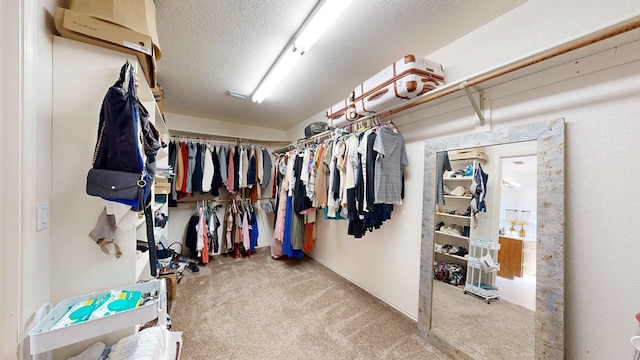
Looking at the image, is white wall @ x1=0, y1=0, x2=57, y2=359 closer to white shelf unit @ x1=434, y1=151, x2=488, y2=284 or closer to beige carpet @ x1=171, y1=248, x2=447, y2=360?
beige carpet @ x1=171, y1=248, x2=447, y2=360

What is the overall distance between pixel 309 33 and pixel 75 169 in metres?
1.46

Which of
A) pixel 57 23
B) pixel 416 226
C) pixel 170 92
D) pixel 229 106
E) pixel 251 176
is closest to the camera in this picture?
pixel 57 23

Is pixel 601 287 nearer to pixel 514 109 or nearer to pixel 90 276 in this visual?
pixel 514 109

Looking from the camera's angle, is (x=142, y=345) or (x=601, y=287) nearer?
(x=142, y=345)

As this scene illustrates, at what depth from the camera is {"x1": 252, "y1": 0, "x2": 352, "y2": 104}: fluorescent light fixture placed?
121 cm

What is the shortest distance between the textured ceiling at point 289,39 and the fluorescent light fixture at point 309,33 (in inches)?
3.4

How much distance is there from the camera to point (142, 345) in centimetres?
95

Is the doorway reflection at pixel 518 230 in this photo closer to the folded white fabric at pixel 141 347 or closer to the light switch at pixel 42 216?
the folded white fabric at pixel 141 347

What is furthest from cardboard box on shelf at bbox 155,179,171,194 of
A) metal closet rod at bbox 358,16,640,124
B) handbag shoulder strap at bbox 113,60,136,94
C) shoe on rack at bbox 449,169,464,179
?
shoe on rack at bbox 449,169,464,179

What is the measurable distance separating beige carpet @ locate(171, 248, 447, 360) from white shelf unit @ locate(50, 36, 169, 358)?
0.97 m

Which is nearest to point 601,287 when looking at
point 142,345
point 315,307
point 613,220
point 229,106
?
point 613,220

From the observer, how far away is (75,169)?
39.2 inches

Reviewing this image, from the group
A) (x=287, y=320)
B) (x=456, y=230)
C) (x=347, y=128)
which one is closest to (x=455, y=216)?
(x=456, y=230)

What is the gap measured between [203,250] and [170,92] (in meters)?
2.24
